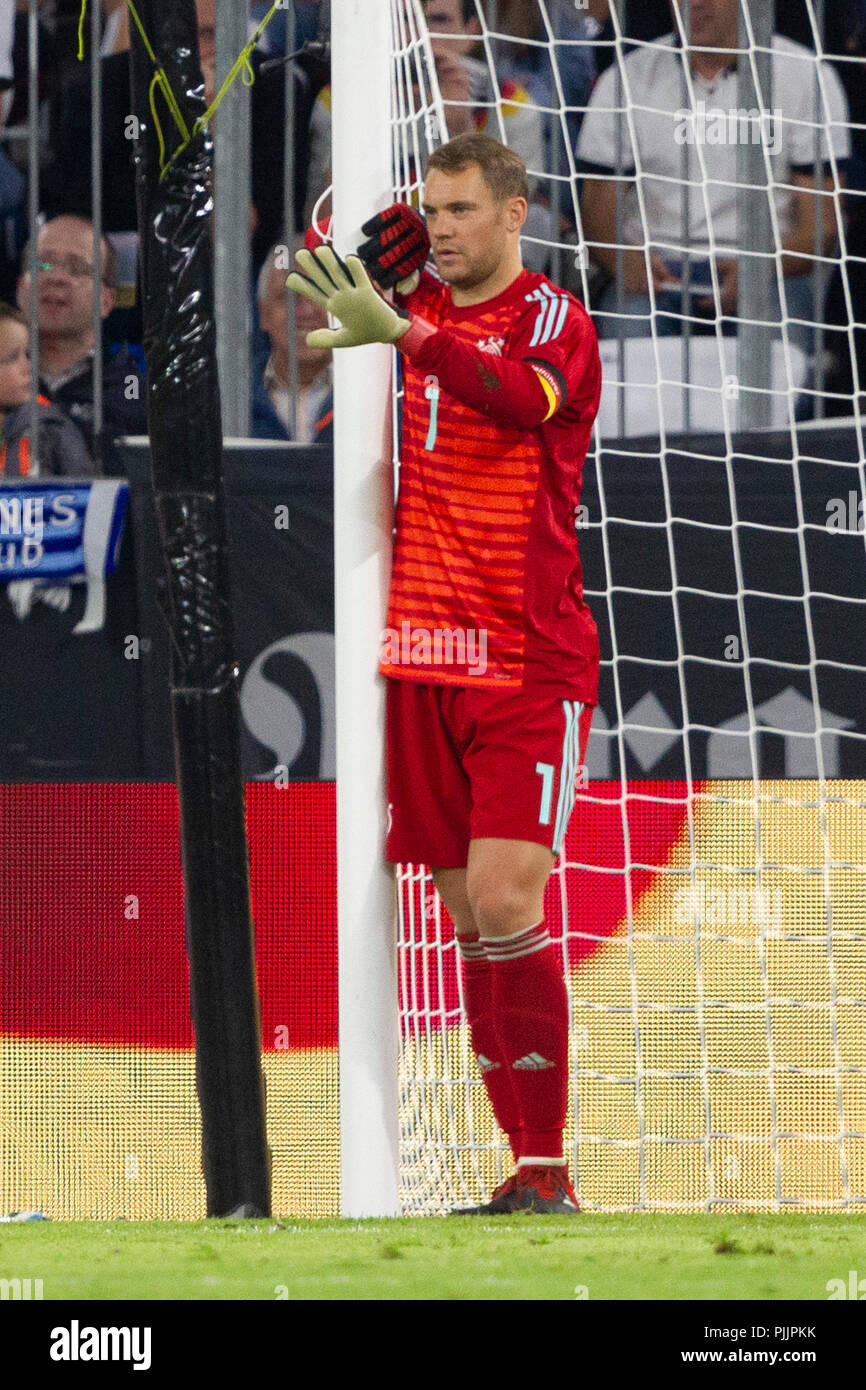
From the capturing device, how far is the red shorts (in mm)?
2729

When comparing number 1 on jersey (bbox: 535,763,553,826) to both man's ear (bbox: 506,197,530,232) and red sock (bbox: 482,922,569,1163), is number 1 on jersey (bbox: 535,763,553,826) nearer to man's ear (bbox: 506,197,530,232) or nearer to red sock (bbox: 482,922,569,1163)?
red sock (bbox: 482,922,569,1163)

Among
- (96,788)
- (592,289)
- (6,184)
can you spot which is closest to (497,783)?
(96,788)

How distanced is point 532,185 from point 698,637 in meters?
1.67

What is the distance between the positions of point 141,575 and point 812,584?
1.77m

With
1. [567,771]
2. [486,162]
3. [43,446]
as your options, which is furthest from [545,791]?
[43,446]

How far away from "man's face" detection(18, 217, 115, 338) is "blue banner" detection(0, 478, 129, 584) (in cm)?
83

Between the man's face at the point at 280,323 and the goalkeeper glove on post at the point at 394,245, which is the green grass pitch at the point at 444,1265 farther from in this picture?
the man's face at the point at 280,323

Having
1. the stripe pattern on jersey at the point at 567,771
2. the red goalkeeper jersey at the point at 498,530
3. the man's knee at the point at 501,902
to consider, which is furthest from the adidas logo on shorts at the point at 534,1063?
the red goalkeeper jersey at the point at 498,530

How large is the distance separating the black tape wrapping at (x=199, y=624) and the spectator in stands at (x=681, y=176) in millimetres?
2692

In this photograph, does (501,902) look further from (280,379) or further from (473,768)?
(280,379)

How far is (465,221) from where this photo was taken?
278 cm

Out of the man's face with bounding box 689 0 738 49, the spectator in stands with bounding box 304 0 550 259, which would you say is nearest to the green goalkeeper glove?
the spectator in stands with bounding box 304 0 550 259

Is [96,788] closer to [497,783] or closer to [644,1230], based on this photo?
[497,783]

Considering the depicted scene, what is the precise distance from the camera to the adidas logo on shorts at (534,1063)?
2748mm
